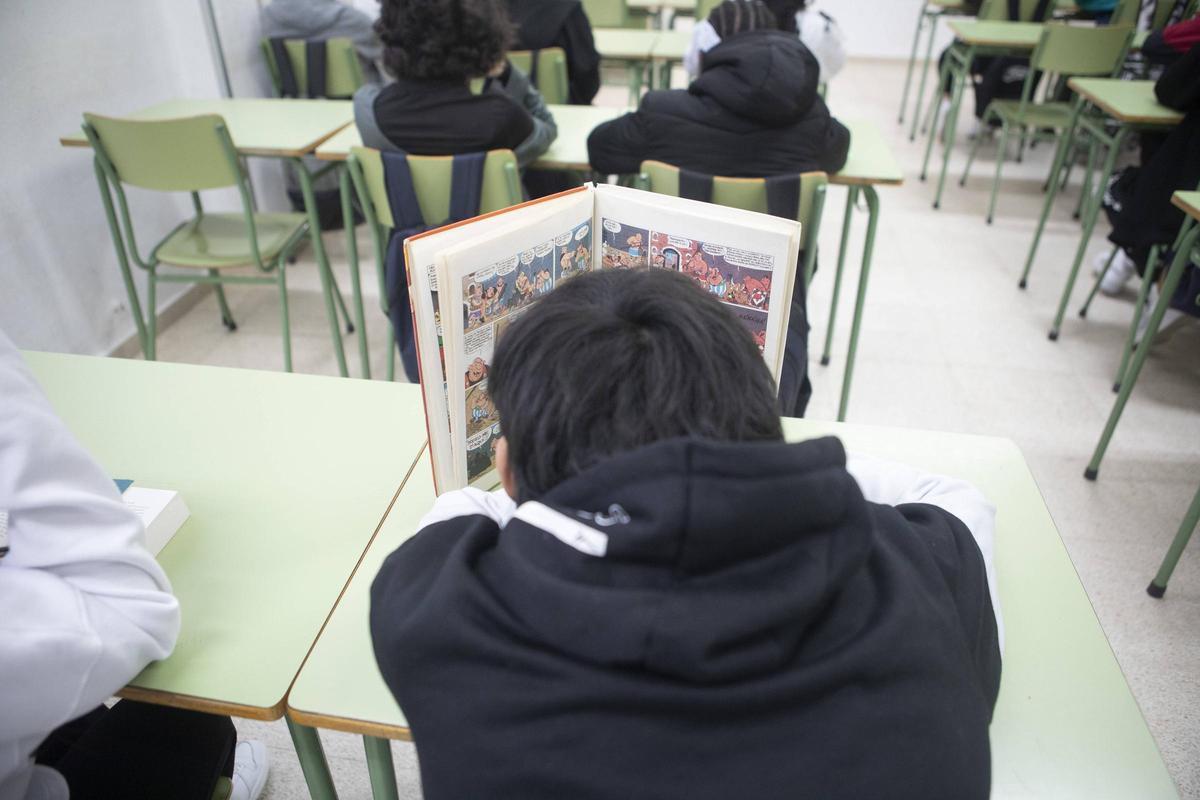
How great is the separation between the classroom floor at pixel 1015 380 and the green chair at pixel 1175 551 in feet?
0.11

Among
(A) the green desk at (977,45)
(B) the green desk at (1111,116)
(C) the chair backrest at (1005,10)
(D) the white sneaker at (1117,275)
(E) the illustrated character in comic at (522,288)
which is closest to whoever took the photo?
(E) the illustrated character in comic at (522,288)

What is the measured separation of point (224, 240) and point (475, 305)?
188cm

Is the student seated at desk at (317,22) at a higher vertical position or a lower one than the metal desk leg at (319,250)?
higher

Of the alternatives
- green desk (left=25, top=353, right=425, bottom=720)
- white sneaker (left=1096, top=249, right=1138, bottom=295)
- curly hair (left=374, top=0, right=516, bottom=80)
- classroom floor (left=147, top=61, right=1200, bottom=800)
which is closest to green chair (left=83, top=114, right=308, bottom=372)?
classroom floor (left=147, top=61, right=1200, bottom=800)

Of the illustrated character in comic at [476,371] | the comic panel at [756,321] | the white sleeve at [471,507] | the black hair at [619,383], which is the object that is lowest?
the white sleeve at [471,507]

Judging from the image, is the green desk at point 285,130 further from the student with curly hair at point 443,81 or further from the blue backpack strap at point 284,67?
the blue backpack strap at point 284,67

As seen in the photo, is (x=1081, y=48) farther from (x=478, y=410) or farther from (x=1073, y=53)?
(x=478, y=410)

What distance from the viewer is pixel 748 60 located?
67.9 inches

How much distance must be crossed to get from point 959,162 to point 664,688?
4703 mm

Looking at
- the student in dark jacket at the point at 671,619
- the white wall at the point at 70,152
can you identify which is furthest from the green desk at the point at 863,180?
the white wall at the point at 70,152

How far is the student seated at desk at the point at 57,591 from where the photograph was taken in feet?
2.04

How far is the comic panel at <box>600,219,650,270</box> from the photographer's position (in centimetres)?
94

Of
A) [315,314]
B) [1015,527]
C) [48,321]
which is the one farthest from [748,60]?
[48,321]

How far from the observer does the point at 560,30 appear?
3354mm
